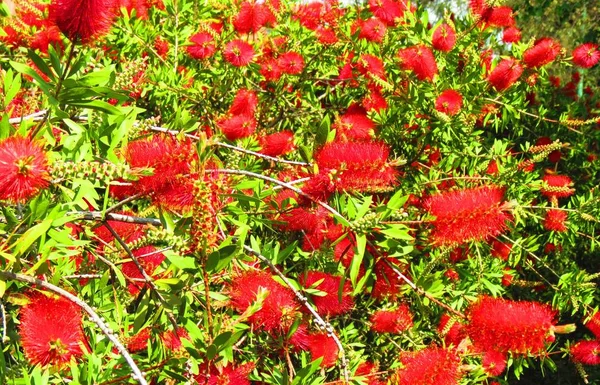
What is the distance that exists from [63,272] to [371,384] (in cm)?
107

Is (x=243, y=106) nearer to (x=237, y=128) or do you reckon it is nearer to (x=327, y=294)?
(x=237, y=128)

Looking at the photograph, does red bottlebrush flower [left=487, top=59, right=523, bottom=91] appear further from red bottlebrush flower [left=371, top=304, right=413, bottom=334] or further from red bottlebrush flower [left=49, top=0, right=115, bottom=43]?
red bottlebrush flower [left=49, top=0, right=115, bottom=43]

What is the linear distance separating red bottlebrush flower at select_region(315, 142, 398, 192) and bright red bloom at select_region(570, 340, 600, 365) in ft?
7.60

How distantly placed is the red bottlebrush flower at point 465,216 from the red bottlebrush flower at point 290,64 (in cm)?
191

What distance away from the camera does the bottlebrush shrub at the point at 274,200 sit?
53.4 inches

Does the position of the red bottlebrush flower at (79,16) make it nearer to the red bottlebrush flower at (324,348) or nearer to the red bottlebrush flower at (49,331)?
the red bottlebrush flower at (49,331)

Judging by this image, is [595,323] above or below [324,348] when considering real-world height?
below

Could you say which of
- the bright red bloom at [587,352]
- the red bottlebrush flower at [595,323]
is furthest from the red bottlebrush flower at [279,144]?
the bright red bloom at [587,352]

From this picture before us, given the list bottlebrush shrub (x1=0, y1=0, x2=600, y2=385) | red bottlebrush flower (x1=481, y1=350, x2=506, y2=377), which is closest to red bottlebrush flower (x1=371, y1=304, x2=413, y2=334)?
bottlebrush shrub (x1=0, y1=0, x2=600, y2=385)

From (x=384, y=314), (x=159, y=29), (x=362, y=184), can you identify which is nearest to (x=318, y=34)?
(x=159, y=29)

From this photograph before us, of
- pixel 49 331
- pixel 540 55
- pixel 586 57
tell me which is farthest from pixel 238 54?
pixel 586 57

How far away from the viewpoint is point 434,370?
1.70m

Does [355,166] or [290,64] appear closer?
[355,166]

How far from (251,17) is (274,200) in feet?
5.13
